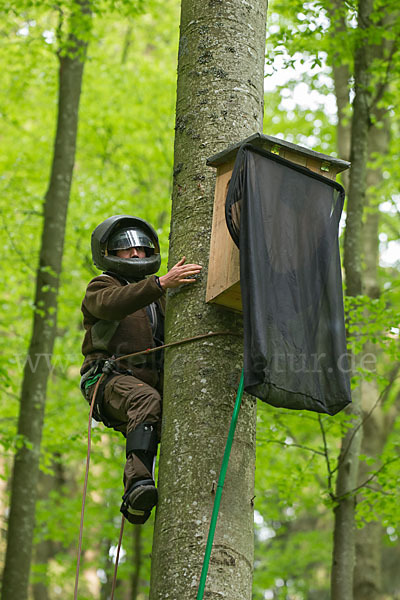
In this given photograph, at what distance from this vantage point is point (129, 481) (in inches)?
125

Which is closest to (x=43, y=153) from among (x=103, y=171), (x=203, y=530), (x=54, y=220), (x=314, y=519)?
(x=103, y=171)

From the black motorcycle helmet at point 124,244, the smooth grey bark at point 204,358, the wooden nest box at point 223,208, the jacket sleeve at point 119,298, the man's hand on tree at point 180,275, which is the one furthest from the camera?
the black motorcycle helmet at point 124,244

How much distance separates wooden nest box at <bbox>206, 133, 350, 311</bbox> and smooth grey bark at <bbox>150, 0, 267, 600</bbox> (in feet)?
0.21

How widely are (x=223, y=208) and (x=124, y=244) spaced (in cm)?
118

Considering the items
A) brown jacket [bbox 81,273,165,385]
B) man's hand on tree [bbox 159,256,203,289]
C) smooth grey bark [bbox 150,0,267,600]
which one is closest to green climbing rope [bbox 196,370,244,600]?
smooth grey bark [bbox 150,0,267,600]

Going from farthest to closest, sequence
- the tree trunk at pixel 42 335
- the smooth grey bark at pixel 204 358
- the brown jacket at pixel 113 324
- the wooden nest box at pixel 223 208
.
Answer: the tree trunk at pixel 42 335
the brown jacket at pixel 113 324
the wooden nest box at pixel 223 208
the smooth grey bark at pixel 204 358

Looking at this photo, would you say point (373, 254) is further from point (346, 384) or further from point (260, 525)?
point (260, 525)

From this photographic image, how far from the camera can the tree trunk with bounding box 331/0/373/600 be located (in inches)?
245

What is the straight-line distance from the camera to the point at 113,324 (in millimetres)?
3877

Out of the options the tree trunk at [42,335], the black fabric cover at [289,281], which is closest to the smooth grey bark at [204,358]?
the black fabric cover at [289,281]

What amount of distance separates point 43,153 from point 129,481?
41.4 ft

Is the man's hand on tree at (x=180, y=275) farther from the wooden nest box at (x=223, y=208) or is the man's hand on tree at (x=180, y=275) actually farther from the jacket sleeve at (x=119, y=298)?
the jacket sleeve at (x=119, y=298)

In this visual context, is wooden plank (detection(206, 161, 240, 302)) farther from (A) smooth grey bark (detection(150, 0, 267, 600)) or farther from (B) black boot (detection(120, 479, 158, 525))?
(B) black boot (detection(120, 479, 158, 525))

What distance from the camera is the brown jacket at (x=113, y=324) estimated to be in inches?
141
